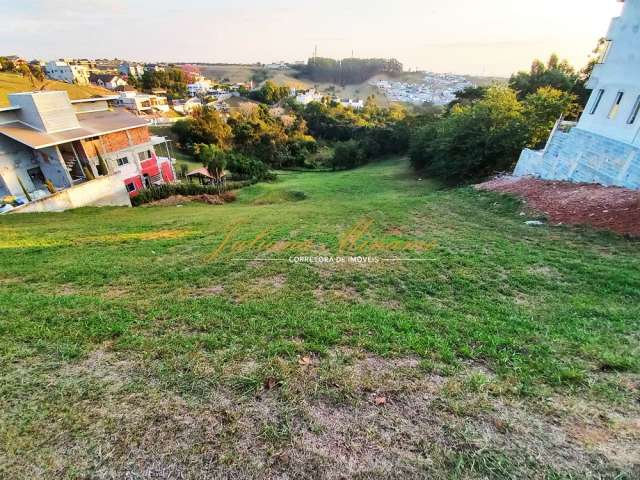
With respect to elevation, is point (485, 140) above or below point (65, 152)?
above

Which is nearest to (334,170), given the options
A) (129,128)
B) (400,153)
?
(400,153)

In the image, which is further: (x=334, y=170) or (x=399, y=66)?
(x=399, y=66)

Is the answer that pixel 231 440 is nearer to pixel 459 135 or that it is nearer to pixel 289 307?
pixel 289 307

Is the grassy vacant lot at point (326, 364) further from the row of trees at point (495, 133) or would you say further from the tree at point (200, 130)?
the tree at point (200, 130)

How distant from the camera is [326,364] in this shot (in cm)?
363

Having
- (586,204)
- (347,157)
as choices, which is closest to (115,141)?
(586,204)

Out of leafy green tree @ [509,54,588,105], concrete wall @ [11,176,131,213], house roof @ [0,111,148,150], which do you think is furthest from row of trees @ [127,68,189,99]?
leafy green tree @ [509,54,588,105]

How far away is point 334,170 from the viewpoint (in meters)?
39.2

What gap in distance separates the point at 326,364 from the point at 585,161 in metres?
15.5

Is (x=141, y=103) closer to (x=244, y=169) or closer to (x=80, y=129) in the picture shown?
(x=244, y=169)

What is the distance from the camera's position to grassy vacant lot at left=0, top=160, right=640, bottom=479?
2543mm

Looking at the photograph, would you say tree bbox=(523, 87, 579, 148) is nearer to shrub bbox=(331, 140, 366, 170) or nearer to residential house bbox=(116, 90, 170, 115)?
shrub bbox=(331, 140, 366, 170)

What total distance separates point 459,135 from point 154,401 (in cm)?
2296

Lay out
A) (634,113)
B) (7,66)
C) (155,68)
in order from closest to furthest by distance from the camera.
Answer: (634,113)
(7,66)
(155,68)
